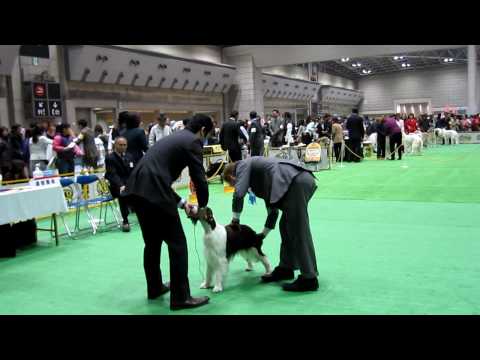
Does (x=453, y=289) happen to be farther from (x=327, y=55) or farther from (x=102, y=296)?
(x=327, y=55)

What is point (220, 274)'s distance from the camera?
441cm

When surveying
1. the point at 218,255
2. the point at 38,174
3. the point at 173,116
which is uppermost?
the point at 173,116

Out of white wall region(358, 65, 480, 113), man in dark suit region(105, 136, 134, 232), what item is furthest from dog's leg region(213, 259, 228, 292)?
white wall region(358, 65, 480, 113)

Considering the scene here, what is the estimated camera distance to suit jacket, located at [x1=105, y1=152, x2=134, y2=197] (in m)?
7.20

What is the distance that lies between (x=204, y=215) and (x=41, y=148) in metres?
7.47

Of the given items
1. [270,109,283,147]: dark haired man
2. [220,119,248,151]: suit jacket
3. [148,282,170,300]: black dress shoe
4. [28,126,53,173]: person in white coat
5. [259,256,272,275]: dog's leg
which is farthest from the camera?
[270,109,283,147]: dark haired man

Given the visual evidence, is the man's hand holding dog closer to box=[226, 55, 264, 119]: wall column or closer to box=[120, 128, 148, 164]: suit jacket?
box=[120, 128, 148, 164]: suit jacket

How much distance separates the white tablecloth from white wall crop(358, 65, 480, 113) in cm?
4144

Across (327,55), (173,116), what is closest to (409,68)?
(327,55)

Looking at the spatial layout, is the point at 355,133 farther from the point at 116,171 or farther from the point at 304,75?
the point at 304,75

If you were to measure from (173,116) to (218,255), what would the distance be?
1828cm

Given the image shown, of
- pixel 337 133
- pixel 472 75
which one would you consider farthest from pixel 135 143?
pixel 472 75

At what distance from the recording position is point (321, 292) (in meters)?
4.26

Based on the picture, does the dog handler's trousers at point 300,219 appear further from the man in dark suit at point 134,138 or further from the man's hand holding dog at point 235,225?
the man in dark suit at point 134,138
